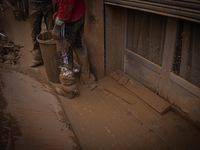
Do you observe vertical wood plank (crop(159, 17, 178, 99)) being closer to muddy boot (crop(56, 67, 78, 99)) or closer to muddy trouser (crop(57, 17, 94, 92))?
muddy trouser (crop(57, 17, 94, 92))

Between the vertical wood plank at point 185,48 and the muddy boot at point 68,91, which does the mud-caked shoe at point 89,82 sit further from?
the vertical wood plank at point 185,48

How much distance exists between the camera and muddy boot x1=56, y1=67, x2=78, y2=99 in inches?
111

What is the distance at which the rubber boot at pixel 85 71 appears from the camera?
9.98 ft

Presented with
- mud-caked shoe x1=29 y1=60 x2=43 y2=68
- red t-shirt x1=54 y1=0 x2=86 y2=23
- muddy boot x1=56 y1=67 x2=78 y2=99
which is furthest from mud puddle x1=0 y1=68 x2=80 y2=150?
mud-caked shoe x1=29 y1=60 x2=43 y2=68

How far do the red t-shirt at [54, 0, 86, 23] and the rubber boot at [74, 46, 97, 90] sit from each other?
623 millimetres

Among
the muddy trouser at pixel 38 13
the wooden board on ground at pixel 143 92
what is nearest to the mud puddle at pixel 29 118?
the wooden board on ground at pixel 143 92

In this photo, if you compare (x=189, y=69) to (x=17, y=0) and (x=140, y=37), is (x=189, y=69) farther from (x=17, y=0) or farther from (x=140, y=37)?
(x=17, y=0)

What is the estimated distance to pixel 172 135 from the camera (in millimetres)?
2256

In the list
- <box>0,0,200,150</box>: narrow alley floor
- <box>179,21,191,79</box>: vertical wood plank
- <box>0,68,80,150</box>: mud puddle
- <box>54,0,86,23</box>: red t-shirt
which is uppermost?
<box>54,0,86,23</box>: red t-shirt

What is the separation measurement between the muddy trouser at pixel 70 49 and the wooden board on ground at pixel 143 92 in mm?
674

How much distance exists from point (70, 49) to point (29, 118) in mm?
1362

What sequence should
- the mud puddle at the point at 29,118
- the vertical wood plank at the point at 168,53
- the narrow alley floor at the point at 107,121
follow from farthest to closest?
1. the vertical wood plank at the point at 168,53
2. the narrow alley floor at the point at 107,121
3. the mud puddle at the point at 29,118

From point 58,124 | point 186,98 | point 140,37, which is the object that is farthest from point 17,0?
point 186,98

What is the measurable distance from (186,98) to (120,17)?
1708mm
